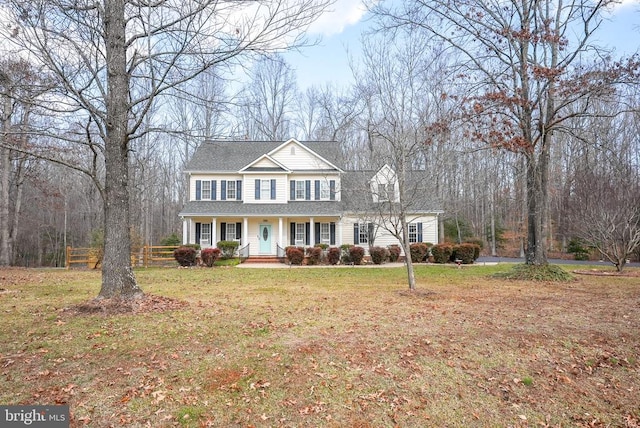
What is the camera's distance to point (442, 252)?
21.1m

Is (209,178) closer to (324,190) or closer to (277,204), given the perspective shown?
(277,204)

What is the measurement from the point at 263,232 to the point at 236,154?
19.9 ft

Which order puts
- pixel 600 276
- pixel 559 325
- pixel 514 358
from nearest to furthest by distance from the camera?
pixel 514 358 < pixel 559 325 < pixel 600 276

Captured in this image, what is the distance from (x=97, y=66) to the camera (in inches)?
296

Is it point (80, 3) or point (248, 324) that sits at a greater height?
point (80, 3)

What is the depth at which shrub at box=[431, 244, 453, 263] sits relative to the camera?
21141 millimetres

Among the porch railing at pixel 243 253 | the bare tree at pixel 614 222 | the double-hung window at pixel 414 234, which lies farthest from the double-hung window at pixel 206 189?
the bare tree at pixel 614 222

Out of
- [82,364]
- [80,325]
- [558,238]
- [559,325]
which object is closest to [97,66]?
[80,325]

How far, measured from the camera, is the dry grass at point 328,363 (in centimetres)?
392

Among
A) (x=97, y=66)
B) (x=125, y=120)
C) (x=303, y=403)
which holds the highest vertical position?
(x=97, y=66)

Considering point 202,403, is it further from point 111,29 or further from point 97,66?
point 111,29

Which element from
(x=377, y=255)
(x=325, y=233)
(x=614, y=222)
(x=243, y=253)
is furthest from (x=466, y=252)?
(x=243, y=253)

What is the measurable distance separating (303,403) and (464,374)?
2.15m

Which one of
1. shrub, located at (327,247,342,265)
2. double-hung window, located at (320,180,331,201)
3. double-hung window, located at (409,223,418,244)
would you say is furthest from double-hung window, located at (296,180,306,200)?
double-hung window, located at (409,223,418,244)
